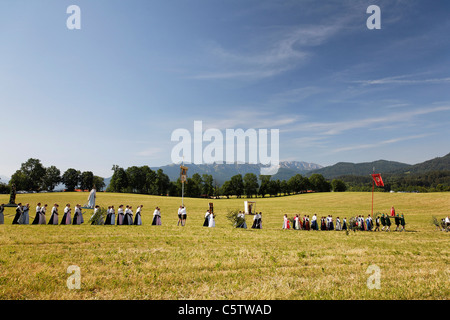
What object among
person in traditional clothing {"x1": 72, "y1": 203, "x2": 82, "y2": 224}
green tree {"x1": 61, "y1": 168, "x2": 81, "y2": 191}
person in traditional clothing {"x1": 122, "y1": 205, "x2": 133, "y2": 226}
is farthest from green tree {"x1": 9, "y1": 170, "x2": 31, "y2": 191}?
person in traditional clothing {"x1": 122, "y1": 205, "x2": 133, "y2": 226}

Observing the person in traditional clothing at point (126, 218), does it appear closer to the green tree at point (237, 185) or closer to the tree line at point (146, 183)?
the tree line at point (146, 183)

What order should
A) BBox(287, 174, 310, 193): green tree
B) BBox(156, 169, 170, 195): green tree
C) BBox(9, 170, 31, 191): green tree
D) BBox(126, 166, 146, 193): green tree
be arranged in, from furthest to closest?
BBox(287, 174, 310, 193): green tree, BBox(156, 169, 170, 195): green tree, BBox(126, 166, 146, 193): green tree, BBox(9, 170, 31, 191): green tree

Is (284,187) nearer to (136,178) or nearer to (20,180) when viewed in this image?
(136,178)

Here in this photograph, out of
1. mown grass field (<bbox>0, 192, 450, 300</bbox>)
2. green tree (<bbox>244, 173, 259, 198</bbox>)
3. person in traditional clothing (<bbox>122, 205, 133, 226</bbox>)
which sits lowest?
green tree (<bbox>244, 173, 259, 198</bbox>)

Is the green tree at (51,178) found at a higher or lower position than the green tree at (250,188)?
higher

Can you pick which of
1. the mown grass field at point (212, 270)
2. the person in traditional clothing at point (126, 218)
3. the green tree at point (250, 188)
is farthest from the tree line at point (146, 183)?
the mown grass field at point (212, 270)

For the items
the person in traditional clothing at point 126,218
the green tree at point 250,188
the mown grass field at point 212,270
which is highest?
the mown grass field at point 212,270

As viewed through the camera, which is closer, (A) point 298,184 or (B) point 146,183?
(B) point 146,183

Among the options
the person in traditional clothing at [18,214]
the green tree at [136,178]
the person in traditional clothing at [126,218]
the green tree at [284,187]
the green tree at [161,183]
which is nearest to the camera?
the person in traditional clothing at [18,214]

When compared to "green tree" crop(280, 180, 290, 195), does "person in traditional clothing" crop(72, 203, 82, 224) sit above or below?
above

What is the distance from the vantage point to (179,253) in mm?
12531

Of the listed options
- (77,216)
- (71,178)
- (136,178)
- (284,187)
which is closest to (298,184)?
(284,187)

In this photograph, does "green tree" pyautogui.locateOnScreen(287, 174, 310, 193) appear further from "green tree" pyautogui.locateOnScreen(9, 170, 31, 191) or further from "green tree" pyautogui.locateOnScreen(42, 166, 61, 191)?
"green tree" pyautogui.locateOnScreen(9, 170, 31, 191)
